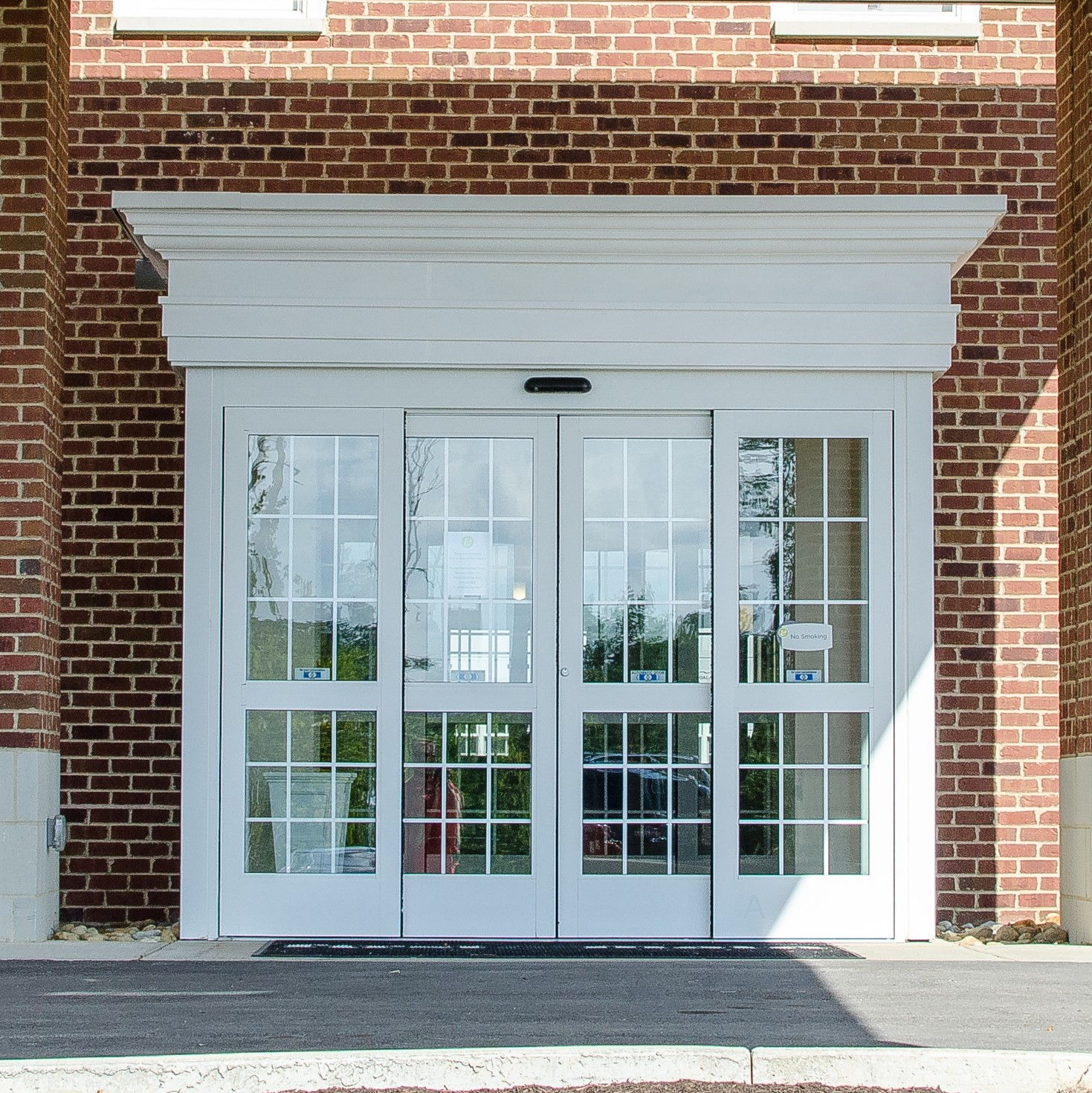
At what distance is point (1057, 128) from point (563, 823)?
4407 millimetres

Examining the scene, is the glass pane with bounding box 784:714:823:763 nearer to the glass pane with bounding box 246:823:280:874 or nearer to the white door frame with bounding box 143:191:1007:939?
the white door frame with bounding box 143:191:1007:939

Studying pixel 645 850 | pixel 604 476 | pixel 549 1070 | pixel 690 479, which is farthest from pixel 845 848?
pixel 549 1070

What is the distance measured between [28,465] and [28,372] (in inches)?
17.6

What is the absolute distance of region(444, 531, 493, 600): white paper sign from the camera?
7797mm

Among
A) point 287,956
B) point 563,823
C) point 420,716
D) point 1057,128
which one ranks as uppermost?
point 1057,128

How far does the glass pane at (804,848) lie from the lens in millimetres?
7660

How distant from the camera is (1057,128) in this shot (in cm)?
839

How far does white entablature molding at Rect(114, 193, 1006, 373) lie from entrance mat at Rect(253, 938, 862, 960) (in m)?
2.73

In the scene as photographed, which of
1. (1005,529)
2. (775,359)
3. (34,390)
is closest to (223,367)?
(34,390)

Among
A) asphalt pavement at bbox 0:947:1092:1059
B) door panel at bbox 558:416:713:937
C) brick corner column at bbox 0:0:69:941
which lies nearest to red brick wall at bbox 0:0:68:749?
brick corner column at bbox 0:0:69:941

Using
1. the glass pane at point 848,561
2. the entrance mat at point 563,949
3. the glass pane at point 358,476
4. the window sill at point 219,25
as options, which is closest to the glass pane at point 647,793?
the entrance mat at point 563,949

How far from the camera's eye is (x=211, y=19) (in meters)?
8.52

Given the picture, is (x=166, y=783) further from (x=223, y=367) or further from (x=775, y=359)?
(x=775, y=359)

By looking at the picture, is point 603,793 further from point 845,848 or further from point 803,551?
point 803,551
